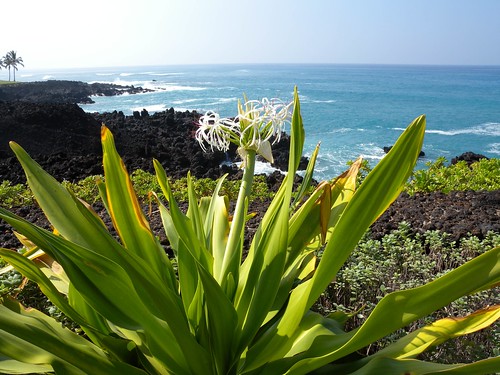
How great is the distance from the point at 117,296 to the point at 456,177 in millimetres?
5473

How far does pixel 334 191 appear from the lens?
1967mm

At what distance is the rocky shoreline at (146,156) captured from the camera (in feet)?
13.0

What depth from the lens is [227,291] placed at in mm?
1741

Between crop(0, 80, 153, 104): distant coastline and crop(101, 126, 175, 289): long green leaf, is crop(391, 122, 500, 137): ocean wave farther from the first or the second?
crop(101, 126, 175, 289): long green leaf

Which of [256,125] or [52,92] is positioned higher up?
[52,92]

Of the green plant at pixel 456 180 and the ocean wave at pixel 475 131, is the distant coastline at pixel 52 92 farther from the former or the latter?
the green plant at pixel 456 180

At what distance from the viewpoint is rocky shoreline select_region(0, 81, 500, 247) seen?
397cm

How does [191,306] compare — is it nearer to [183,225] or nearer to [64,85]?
[183,225]

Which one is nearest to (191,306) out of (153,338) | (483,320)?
(153,338)

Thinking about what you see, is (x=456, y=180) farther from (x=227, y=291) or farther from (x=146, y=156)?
(x=146, y=156)

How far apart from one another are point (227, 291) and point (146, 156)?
11417 millimetres

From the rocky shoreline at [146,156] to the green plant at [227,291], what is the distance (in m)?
2.14

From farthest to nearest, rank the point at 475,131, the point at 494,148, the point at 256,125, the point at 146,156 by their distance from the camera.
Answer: the point at 475,131
the point at 494,148
the point at 146,156
the point at 256,125

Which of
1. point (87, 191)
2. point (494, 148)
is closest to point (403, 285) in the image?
point (87, 191)
